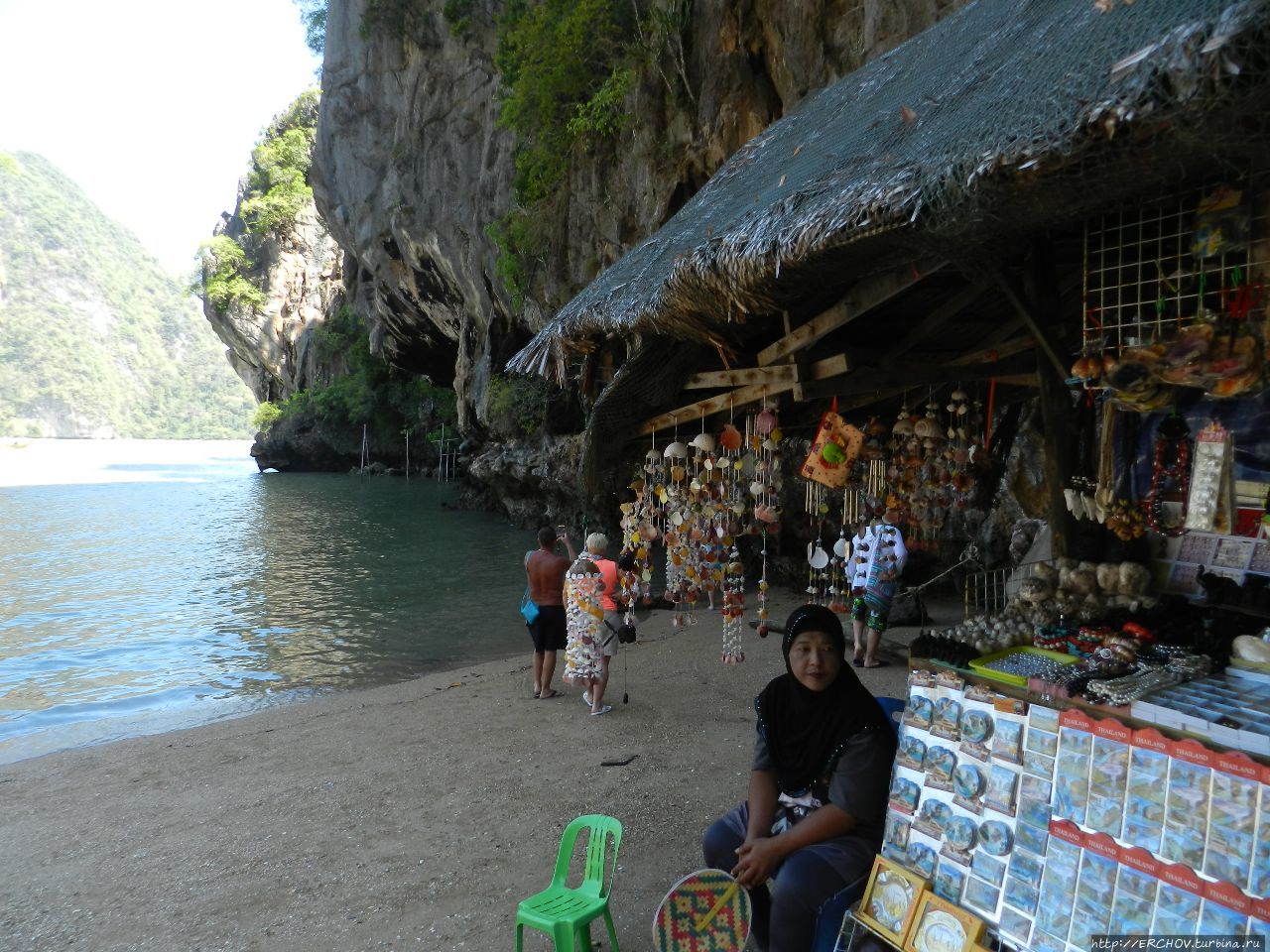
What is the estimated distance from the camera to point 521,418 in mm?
21781

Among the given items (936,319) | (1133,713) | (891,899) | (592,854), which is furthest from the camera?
(936,319)

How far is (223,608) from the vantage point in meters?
13.3

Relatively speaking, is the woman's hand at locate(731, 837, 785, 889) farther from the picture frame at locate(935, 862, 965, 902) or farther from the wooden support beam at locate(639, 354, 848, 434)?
the wooden support beam at locate(639, 354, 848, 434)

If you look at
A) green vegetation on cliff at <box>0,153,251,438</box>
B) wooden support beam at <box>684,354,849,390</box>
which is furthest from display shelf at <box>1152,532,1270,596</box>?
green vegetation on cliff at <box>0,153,251,438</box>

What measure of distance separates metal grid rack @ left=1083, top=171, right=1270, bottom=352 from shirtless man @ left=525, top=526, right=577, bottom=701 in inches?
177

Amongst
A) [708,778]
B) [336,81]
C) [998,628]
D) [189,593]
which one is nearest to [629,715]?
[708,778]

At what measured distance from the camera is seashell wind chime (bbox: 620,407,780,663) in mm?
5555

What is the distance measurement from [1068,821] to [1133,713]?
34cm

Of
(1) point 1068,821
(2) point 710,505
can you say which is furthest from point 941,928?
(2) point 710,505

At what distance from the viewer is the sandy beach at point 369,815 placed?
135 inches

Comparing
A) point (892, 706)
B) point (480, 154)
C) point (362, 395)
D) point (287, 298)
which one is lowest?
point (892, 706)

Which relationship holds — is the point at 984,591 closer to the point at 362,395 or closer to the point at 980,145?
the point at 980,145

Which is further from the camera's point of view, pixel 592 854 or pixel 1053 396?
pixel 1053 396

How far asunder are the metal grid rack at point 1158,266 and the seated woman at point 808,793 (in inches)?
55.0
